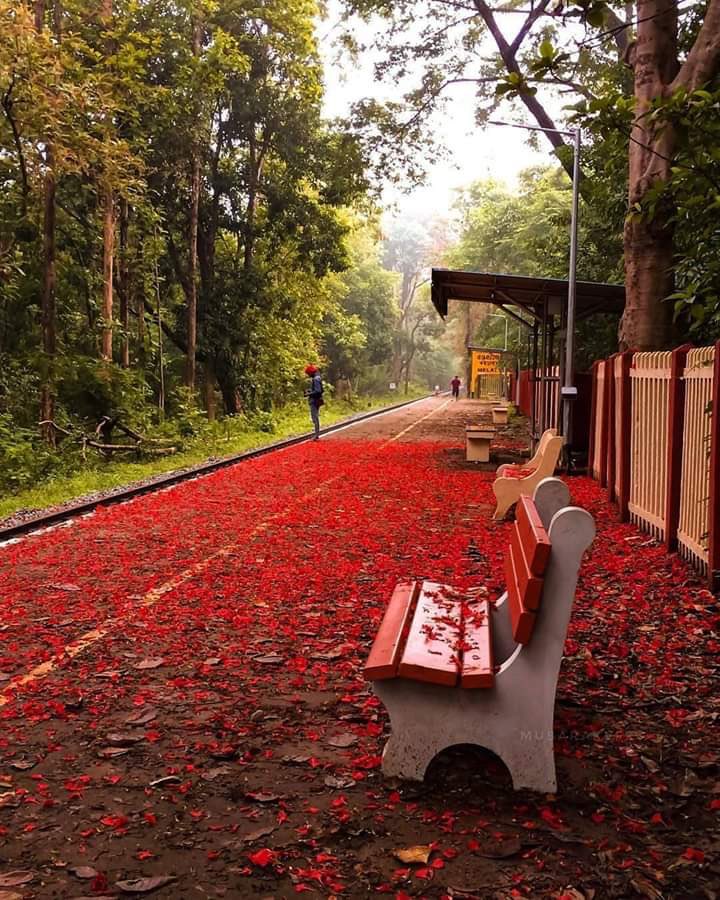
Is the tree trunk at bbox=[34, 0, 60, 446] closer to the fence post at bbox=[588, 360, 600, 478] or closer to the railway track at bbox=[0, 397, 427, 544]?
the railway track at bbox=[0, 397, 427, 544]

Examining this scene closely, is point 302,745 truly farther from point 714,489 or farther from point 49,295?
point 49,295

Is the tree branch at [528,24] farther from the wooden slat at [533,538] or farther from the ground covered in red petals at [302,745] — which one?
the wooden slat at [533,538]

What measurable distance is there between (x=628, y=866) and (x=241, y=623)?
135 inches

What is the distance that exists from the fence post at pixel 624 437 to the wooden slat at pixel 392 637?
5.93 m

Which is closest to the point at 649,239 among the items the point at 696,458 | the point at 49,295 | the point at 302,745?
the point at 696,458

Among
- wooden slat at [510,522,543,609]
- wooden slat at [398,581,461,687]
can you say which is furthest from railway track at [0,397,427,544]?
wooden slat at [510,522,543,609]

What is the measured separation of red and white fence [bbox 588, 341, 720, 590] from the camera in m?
6.45

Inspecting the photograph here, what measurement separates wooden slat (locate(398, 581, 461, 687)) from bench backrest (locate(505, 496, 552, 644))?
0.32 m

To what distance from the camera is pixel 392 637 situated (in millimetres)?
3770

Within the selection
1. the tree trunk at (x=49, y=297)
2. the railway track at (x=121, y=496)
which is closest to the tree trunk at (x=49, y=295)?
the tree trunk at (x=49, y=297)

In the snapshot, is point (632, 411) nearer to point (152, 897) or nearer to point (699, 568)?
point (699, 568)

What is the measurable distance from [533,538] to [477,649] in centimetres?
67

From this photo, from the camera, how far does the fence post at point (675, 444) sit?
7.63 metres

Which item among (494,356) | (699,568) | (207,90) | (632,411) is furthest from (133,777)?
(494,356)
